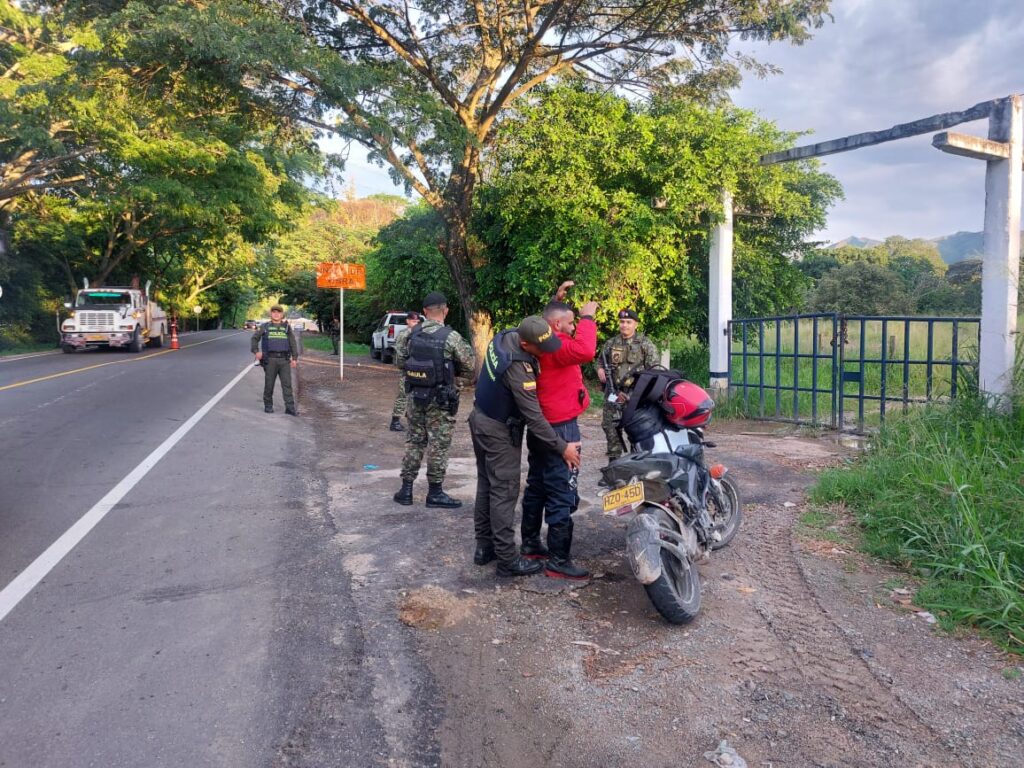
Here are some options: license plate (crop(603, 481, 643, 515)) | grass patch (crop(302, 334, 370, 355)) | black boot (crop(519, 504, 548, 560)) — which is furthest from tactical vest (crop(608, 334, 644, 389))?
grass patch (crop(302, 334, 370, 355))

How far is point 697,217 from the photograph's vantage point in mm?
13602

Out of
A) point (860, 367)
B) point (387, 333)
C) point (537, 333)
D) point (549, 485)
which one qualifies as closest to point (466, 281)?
point (860, 367)

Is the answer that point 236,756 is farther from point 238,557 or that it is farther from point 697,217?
point 697,217

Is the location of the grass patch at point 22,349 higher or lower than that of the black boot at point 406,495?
higher

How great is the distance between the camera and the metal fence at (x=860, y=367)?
Result: 8914mm

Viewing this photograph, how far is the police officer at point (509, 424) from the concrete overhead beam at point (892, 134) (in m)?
6.28

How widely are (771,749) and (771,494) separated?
437 centimetres

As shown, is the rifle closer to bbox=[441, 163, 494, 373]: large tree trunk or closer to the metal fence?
the metal fence

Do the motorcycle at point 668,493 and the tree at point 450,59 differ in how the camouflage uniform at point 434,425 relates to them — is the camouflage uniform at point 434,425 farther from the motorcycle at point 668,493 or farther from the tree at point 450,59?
the tree at point 450,59

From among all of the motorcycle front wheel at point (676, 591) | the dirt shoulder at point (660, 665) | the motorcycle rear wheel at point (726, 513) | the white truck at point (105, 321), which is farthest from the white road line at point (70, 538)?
the white truck at point (105, 321)

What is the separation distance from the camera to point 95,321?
27.5 meters

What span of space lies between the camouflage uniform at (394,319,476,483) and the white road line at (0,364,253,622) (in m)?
2.55

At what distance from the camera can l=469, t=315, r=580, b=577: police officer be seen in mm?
4859

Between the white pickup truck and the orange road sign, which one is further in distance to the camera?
the white pickup truck
